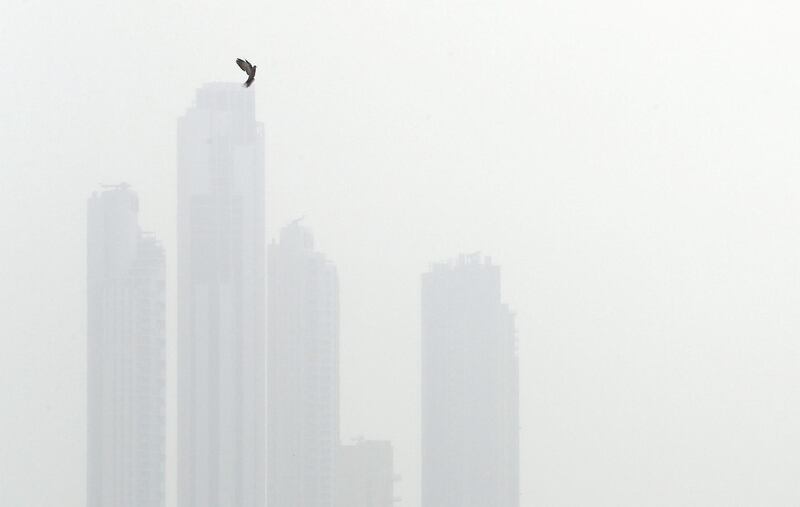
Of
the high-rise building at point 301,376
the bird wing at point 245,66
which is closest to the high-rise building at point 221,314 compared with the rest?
the high-rise building at point 301,376

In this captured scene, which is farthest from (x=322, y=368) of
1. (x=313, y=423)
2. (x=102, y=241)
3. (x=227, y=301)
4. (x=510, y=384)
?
(x=102, y=241)

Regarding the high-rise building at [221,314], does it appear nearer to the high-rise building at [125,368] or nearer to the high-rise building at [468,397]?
the high-rise building at [125,368]

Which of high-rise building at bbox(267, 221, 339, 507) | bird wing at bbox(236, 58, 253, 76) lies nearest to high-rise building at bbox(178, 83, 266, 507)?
high-rise building at bbox(267, 221, 339, 507)

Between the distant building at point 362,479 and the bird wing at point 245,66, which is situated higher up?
the bird wing at point 245,66

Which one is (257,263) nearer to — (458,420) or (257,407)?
(257,407)

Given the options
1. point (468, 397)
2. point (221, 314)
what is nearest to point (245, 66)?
point (221, 314)
